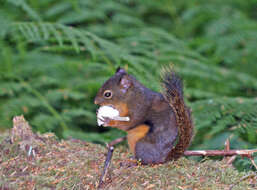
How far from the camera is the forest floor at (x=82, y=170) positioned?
221 cm

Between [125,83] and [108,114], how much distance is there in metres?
0.29

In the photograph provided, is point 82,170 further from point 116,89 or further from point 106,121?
point 116,89

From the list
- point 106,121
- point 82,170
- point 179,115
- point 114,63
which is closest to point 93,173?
point 82,170

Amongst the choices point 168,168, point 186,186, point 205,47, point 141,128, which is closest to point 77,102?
point 205,47

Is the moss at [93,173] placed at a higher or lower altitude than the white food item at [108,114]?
lower

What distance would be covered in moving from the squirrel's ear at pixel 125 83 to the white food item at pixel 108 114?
19 cm

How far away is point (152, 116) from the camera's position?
2.76m

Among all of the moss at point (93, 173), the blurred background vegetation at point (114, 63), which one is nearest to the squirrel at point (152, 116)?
the moss at point (93, 173)

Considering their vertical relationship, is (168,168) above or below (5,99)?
below

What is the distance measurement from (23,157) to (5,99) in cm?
273

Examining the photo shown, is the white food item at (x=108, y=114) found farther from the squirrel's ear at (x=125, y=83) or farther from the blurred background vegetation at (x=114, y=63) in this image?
the blurred background vegetation at (x=114, y=63)

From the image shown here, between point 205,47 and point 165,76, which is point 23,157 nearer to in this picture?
point 165,76

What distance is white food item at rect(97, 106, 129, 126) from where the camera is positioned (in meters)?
2.74

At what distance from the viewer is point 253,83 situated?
4781 millimetres
